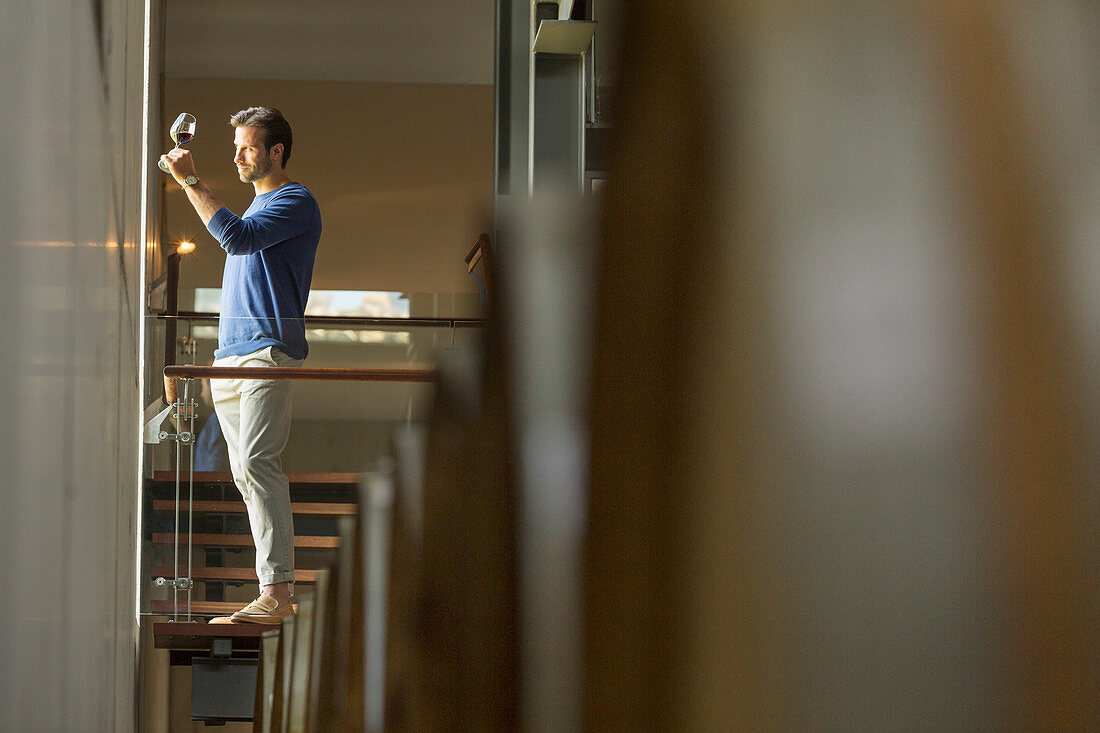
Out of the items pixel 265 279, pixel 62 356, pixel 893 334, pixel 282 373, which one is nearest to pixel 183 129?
pixel 265 279

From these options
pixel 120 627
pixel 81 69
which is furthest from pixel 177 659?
pixel 81 69

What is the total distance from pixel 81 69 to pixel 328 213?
1980mm

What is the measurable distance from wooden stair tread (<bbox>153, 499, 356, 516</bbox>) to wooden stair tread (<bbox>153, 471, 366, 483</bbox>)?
0.10 feet

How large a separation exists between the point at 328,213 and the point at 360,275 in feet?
0.54

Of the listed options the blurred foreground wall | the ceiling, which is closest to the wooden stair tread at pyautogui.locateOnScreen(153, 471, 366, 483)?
the ceiling

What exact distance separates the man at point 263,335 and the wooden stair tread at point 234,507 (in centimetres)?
2

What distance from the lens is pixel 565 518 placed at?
57mm

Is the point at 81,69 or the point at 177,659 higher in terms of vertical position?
the point at 81,69

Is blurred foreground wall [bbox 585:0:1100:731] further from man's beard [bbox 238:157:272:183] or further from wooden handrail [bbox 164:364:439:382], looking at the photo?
man's beard [bbox 238:157:272:183]

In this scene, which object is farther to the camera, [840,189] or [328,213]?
[328,213]

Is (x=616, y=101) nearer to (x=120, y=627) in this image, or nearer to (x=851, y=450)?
(x=851, y=450)

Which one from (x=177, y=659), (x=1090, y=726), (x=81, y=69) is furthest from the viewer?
(x=177, y=659)

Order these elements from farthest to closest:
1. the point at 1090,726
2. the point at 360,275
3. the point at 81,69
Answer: the point at 360,275 → the point at 81,69 → the point at 1090,726

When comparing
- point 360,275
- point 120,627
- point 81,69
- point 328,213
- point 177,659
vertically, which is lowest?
point 177,659
